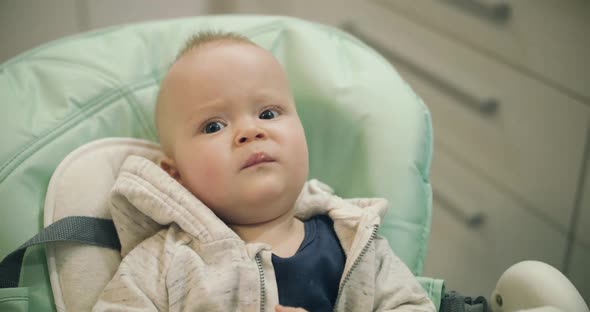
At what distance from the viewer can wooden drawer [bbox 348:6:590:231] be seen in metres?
1.12

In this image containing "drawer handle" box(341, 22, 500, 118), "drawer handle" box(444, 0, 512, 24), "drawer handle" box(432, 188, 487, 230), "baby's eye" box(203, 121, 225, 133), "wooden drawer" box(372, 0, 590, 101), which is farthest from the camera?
"drawer handle" box(432, 188, 487, 230)

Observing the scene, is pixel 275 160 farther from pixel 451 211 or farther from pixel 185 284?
pixel 451 211

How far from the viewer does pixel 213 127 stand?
73 centimetres

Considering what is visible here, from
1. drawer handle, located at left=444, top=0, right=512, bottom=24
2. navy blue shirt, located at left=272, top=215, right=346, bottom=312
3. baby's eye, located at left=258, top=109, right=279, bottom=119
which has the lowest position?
navy blue shirt, located at left=272, top=215, right=346, bottom=312

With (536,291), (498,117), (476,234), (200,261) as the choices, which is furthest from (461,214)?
(200,261)

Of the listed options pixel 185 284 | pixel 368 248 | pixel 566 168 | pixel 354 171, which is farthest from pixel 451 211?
pixel 185 284

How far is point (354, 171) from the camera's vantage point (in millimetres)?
867

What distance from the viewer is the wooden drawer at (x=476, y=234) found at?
1.25m

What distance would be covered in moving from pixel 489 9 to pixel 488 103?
0.65 ft

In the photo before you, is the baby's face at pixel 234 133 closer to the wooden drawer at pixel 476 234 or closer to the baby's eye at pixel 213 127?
the baby's eye at pixel 213 127

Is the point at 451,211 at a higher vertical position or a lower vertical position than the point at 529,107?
lower

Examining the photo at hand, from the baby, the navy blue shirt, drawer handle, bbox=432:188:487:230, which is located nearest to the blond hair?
the baby

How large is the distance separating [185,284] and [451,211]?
95 cm

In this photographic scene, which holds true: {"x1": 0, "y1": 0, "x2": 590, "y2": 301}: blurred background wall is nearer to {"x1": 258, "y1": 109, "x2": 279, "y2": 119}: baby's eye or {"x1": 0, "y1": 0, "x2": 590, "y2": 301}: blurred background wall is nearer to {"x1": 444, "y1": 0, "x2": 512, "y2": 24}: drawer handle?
{"x1": 444, "y1": 0, "x2": 512, "y2": 24}: drawer handle
